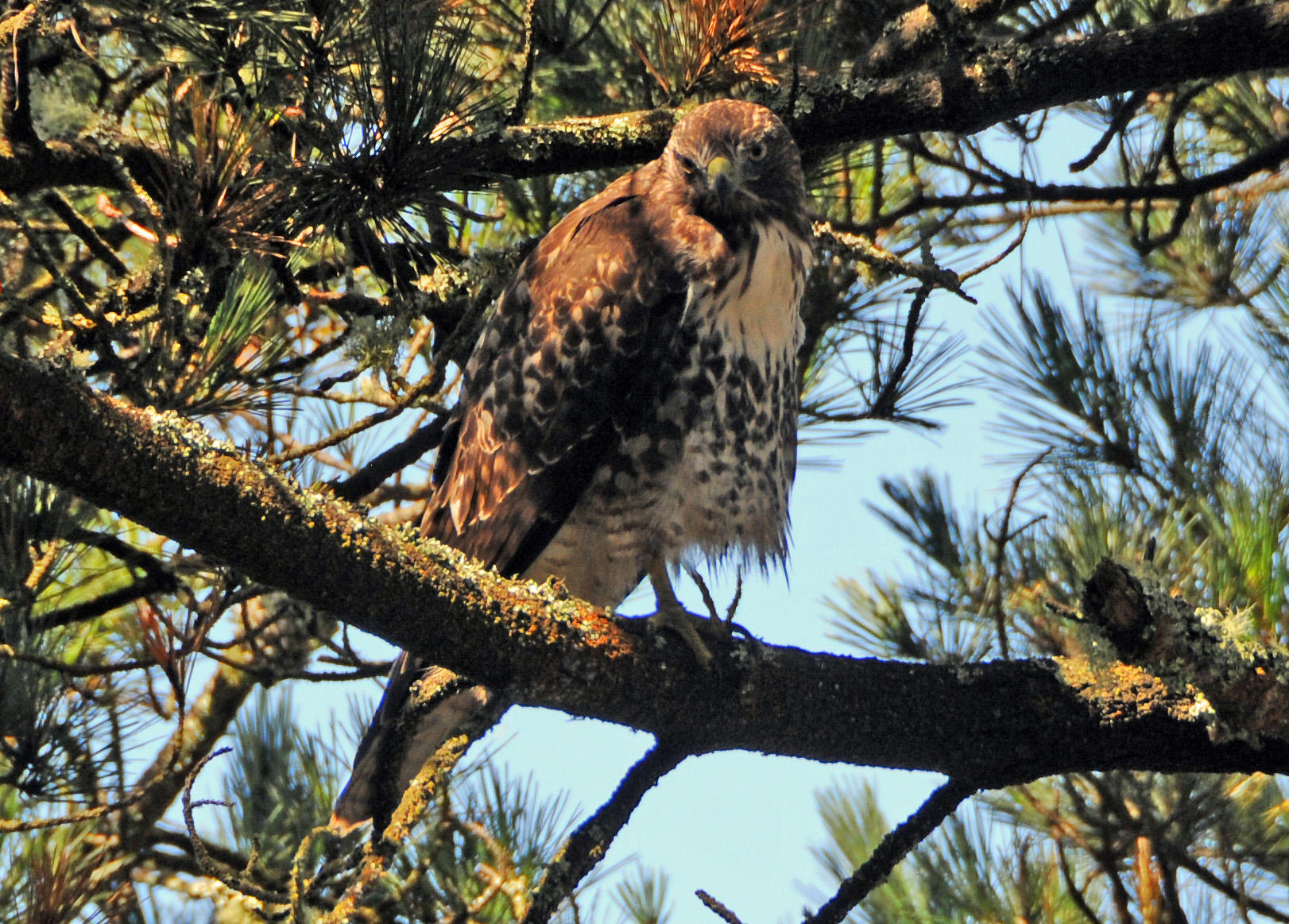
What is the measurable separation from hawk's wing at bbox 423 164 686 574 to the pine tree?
Answer: 0.15 meters

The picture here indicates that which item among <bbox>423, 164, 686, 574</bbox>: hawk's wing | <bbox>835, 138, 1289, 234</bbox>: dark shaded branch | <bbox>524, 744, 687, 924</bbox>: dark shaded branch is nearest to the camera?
<bbox>524, 744, 687, 924</bbox>: dark shaded branch

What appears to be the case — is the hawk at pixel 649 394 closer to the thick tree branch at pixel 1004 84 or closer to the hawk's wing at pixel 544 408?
the hawk's wing at pixel 544 408

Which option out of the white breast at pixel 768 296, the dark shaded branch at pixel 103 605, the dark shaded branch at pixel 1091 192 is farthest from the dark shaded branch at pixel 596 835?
the dark shaded branch at pixel 1091 192

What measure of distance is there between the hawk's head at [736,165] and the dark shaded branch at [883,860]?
4.10 feet

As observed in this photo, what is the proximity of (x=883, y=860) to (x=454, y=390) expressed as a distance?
207 cm

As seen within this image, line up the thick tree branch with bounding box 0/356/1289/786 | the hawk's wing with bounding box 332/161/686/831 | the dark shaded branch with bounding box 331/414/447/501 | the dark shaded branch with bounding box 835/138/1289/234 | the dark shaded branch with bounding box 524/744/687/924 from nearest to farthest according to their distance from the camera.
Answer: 1. the thick tree branch with bounding box 0/356/1289/786
2. the dark shaded branch with bounding box 524/744/687/924
3. the hawk's wing with bounding box 332/161/686/831
4. the dark shaded branch with bounding box 331/414/447/501
5. the dark shaded branch with bounding box 835/138/1289/234

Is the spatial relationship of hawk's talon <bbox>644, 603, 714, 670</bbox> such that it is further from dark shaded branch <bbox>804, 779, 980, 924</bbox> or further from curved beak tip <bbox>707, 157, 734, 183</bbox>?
curved beak tip <bbox>707, 157, 734, 183</bbox>

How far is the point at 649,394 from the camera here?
2.84m

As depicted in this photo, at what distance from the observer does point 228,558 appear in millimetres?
1892

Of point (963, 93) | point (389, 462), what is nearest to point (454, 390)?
point (389, 462)

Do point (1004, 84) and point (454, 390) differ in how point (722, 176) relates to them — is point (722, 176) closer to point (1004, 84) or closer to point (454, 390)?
point (1004, 84)

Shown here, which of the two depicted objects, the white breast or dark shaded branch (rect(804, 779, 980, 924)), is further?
the white breast

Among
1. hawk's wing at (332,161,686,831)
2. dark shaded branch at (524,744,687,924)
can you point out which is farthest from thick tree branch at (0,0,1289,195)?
dark shaded branch at (524,744,687,924)

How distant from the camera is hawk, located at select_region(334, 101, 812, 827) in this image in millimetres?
2807
